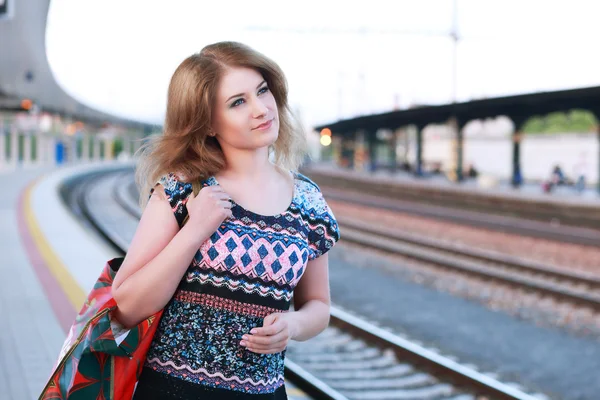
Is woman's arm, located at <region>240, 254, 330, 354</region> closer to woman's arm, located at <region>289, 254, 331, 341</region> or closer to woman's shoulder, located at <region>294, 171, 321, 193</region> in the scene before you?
woman's arm, located at <region>289, 254, 331, 341</region>

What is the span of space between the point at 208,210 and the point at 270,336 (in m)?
0.33

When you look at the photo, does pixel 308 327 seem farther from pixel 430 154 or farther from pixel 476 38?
pixel 430 154

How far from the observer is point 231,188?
1852 millimetres

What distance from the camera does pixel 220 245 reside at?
68.6 inches

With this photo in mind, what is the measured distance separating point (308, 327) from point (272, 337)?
177 mm

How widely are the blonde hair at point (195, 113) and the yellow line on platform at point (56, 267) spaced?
4.49 m

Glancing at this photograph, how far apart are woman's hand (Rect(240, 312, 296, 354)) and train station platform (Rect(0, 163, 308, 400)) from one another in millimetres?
2912

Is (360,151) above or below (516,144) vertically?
below

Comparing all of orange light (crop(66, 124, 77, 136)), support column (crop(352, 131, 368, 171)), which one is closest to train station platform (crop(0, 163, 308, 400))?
support column (crop(352, 131, 368, 171))

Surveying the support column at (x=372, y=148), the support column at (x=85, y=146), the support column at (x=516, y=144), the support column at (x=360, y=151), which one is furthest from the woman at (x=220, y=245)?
the support column at (x=85, y=146)


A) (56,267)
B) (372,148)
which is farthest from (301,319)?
(372,148)

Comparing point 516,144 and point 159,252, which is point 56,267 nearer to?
point 159,252

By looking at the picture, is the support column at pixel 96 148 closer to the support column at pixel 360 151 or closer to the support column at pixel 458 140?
the support column at pixel 360 151

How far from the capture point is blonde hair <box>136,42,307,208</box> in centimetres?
181
